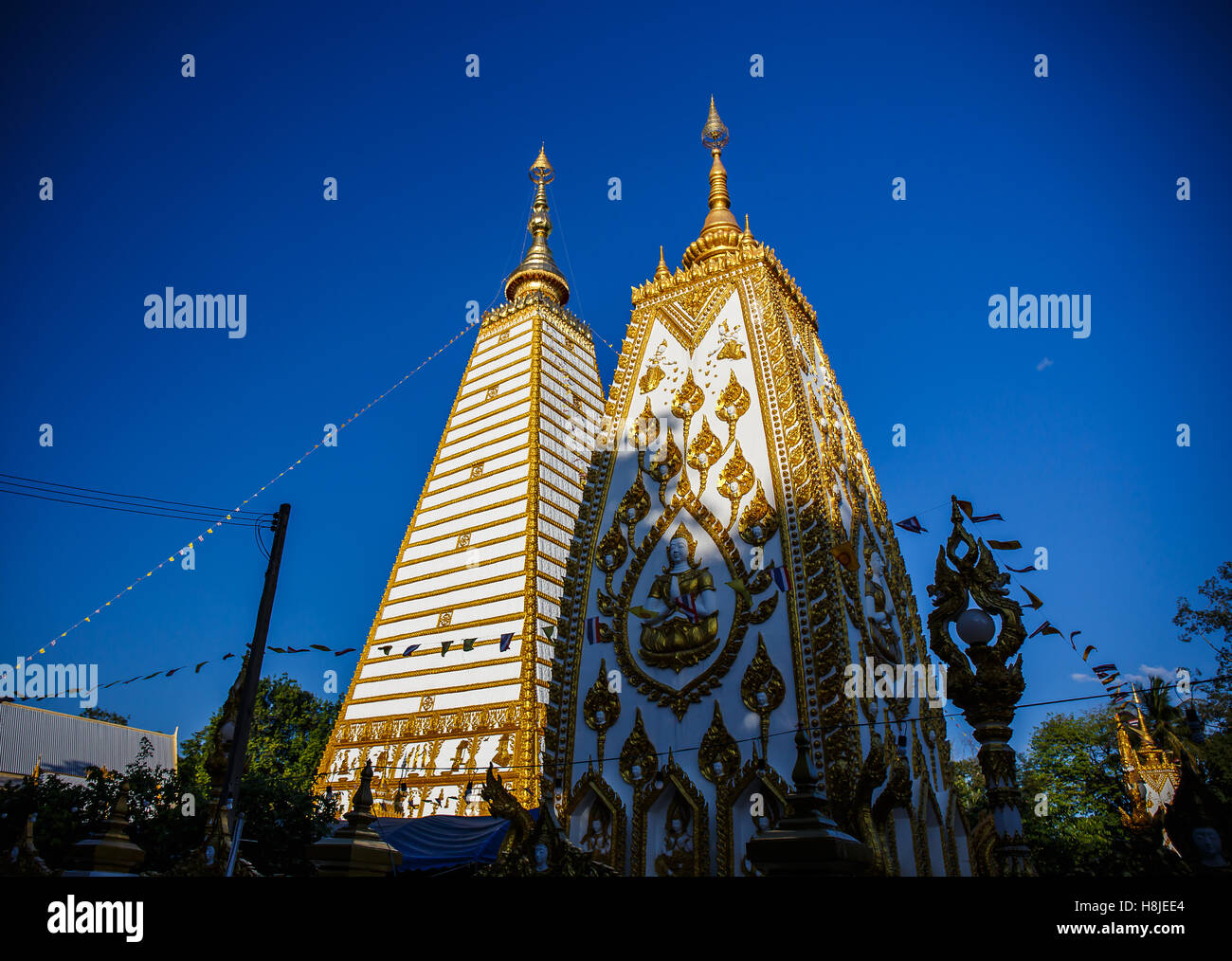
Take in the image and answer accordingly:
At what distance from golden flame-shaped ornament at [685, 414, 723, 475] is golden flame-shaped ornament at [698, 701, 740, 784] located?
5.13 meters

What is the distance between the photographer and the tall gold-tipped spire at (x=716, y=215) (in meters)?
20.1

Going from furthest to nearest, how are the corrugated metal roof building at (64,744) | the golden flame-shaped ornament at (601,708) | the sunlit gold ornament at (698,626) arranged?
1. the corrugated metal roof building at (64,744)
2. the golden flame-shaped ornament at (601,708)
3. the sunlit gold ornament at (698,626)

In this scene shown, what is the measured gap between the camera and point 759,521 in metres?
15.1

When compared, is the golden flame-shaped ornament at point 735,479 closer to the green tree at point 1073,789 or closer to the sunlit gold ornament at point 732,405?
the sunlit gold ornament at point 732,405

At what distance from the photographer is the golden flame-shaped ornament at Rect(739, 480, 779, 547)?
49.0 feet

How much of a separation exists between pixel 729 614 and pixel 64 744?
45.9 m

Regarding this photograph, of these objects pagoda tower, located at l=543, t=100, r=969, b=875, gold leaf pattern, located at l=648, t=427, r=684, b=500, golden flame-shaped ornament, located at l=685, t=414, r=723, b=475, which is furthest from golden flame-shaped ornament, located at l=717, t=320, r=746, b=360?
gold leaf pattern, located at l=648, t=427, r=684, b=500

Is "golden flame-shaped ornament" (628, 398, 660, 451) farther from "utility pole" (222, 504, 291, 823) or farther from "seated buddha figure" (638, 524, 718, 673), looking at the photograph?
"utility pole" (222, 504, 291, 823)

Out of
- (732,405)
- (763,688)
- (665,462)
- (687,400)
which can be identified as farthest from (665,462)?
(763,688)

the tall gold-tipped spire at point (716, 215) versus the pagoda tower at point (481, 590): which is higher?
the tall gold-tipped spire at point (716, 215)

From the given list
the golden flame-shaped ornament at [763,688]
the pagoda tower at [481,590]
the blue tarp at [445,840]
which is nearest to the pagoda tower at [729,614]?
the golden flame-shaped ornament at [763,688]

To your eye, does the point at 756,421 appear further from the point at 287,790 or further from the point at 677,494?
the point at 287,790

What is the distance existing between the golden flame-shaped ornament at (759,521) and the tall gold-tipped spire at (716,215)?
24.9 ft

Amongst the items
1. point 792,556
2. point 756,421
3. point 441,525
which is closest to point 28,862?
point 792,556
